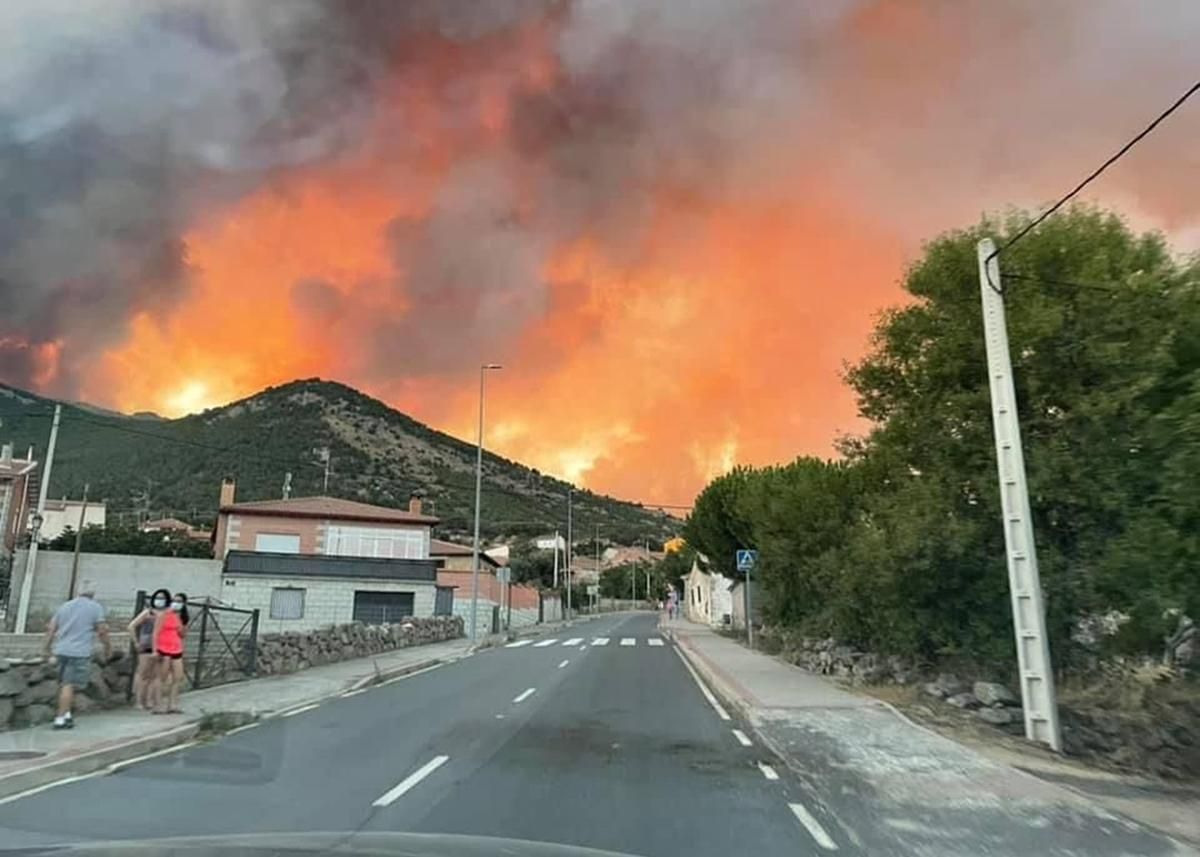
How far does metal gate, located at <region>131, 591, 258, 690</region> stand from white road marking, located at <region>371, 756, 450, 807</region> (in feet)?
26.0

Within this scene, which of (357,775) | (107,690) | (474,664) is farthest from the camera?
(474,664)

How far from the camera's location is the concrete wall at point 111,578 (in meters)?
38.8

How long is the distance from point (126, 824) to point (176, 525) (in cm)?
7501

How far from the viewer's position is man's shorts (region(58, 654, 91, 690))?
1127cm

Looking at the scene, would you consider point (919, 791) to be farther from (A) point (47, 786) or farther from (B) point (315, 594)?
(B) point (315, 594)

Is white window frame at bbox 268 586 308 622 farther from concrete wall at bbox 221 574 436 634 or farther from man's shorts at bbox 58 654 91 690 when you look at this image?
man's shorts at bbox 58 654 91 690

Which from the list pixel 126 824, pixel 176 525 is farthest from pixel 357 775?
pixel 176 525

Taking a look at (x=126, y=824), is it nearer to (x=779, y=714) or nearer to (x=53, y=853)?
(x=53, y=853)

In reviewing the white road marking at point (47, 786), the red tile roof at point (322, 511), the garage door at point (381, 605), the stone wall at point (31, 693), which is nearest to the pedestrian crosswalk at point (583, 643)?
the garage door at point (381, 605)

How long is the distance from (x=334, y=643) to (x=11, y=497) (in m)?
36.6

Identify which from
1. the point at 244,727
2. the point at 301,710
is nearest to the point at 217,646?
the point at 301,710

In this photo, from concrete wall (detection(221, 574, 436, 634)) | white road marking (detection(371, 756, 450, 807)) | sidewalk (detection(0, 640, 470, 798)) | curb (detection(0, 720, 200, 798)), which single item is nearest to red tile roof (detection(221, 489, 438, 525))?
concrete wall (detection(221, 574, 436, 634))

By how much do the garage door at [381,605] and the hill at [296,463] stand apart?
53.7ft

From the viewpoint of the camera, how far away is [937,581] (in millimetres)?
15492
